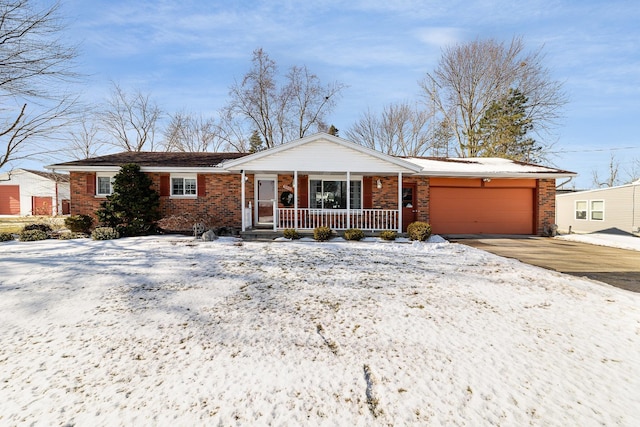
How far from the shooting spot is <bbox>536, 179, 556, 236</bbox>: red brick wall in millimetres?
12898

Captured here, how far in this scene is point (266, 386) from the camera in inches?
97.3

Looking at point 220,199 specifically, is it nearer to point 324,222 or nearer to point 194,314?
point 324,222

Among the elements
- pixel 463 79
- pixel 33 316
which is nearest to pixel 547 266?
pixel 33 316

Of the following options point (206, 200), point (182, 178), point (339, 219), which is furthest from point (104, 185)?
point (339, 219)

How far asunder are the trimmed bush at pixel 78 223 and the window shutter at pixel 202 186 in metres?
4.38

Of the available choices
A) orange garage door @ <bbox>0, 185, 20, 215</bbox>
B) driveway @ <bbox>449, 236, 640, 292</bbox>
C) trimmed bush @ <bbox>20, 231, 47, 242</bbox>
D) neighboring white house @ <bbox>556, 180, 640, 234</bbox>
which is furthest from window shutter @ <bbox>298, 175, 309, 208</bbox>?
orange garage door @ <bbox>0, 185, 20, 215</bbox>

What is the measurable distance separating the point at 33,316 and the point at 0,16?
11137 mm

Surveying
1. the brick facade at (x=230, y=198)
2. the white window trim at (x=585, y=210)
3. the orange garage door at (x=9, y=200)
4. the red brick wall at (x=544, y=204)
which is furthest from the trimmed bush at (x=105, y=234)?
the orange garage door at (x=9, y=200)

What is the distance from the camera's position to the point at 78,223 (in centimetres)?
1130

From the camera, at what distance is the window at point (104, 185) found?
40.4ft

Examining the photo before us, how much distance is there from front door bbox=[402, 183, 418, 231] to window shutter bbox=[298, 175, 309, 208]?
171 inches

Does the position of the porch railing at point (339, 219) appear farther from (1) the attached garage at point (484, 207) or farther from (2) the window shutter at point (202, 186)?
(2) the window shutter at point (202, 186)

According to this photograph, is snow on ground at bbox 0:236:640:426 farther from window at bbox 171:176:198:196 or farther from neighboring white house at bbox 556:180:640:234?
neighboring white house at bbox 556:180:640:234

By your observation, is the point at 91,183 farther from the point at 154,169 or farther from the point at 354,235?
the point at 354,235
